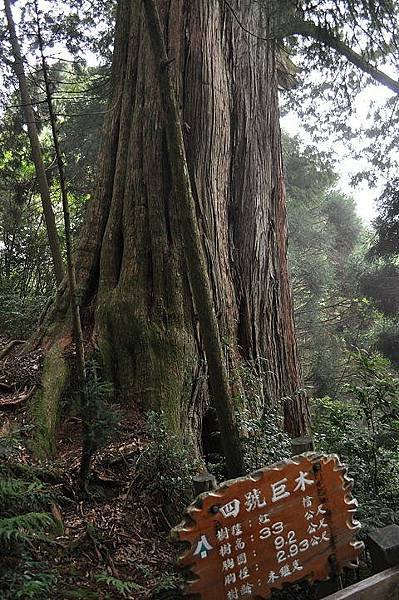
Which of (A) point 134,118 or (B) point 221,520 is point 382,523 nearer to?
(B) point 221,520

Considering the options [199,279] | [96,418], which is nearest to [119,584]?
[96,418]

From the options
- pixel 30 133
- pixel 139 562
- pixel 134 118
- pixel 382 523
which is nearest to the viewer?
pixel 139 562

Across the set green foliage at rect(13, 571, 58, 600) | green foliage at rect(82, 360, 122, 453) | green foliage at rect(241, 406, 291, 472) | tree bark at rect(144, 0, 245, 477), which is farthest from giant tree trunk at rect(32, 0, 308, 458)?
green foliage at rect(13, 571, 58, 600)

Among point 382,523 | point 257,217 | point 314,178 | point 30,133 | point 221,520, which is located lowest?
point 382,523

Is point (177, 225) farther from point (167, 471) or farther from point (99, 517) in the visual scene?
point (99, 517)

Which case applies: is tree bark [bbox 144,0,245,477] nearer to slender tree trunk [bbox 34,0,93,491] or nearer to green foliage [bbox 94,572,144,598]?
slender tree trunk [bbox 34,0,93,491]

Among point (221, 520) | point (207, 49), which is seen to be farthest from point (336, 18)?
point (221, 520)

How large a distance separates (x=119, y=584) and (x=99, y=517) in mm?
727

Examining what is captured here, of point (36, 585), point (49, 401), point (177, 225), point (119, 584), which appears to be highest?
point (177, 225)

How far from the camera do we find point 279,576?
250 centimetres

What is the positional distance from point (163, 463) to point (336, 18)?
4669 mm

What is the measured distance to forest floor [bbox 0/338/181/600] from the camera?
2707 mm

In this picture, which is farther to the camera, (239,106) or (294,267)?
(294,267)

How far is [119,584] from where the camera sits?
2594 millimetres
